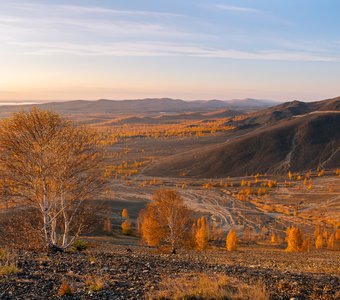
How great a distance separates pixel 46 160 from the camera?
52.6ft

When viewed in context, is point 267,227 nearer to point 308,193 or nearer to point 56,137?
point 308,193

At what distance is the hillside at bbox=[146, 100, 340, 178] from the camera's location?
137 m

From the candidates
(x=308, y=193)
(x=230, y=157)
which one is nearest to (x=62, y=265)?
(x=308, y=193)

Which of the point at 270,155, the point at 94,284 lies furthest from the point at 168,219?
the point at 270,155

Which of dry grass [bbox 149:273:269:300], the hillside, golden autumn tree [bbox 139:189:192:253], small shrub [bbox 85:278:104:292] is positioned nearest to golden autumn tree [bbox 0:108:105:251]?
small shrub [bbox 85:278:104:292]

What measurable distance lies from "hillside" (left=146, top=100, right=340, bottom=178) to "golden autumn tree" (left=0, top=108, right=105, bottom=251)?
391 feet

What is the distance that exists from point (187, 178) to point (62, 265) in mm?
120171

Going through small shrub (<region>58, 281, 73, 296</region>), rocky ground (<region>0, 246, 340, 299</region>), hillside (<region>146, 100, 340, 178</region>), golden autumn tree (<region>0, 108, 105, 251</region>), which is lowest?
hillside (<region>146, 100, 340, 178</region>)

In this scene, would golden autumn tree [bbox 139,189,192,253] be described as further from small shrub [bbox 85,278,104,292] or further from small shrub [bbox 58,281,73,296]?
small shrub [bbox 58,281,73,296]

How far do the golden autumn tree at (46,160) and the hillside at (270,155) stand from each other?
119089 mm

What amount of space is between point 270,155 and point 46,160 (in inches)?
5406

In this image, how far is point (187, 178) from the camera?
132375 mm

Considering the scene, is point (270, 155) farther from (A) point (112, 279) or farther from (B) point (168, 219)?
(A) point (112, 279)

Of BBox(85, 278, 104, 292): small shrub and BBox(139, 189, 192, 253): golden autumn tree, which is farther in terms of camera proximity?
BBox(139, 189, 192, 253): golden autumn tree
